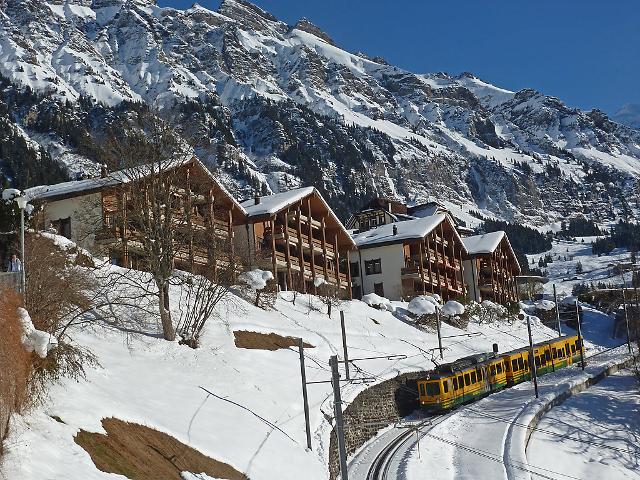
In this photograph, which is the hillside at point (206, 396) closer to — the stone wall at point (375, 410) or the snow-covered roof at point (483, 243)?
the stone wall at point (375, 410)

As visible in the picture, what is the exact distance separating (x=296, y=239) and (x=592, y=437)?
30.8 meters

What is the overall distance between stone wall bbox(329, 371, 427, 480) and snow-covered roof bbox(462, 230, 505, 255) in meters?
49.0

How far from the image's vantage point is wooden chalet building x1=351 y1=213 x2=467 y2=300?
7700 centimetres

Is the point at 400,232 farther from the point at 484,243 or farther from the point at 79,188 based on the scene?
the point at 79,188

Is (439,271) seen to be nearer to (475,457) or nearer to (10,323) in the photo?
(475,457)

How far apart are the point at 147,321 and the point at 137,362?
19.7ft

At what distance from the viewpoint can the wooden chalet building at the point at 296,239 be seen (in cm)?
6206

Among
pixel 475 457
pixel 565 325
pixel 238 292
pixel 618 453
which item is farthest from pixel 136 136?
pixel 565 325

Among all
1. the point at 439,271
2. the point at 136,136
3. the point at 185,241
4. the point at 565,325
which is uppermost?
the point at 136,136

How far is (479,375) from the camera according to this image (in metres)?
48.4

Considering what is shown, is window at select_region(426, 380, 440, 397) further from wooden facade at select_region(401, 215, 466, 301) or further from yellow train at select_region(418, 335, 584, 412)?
wooden facade at select_region(401, 215, 466, 301)

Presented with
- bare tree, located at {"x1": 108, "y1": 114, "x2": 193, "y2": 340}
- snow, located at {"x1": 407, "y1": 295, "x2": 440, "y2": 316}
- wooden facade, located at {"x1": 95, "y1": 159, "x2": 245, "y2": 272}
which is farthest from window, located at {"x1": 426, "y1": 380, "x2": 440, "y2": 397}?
snow, located at {"x1": 407, "y1": 295, "x2": 440, "y2": 316}

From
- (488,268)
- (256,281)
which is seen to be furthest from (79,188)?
(488,268)

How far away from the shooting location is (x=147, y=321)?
3634 centimetres
